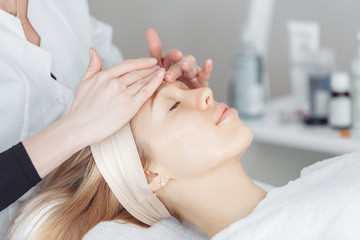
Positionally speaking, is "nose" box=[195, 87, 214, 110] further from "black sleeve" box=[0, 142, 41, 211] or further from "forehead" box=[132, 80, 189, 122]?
"black sleeve" box=[0, 142, 41, 211]

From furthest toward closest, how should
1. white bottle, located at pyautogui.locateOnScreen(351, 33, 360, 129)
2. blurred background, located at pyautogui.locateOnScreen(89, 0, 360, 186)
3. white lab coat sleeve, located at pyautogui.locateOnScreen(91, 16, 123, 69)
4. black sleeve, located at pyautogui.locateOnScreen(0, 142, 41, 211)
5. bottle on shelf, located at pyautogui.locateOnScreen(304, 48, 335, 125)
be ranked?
blurred background, located at pyautogui.locateOnScreen(89, 0, 360, 186) < bottle on shelf, located at pyautogui.locateOnScreen(304, 48, 335, 125) < white bottle, located at pyautogui.locateOnScreen(351, 33, 360, 129) < white lab coat sleeve, located at pyautogui.locateOnScreen(91, 16, 123, 69) < black sleeve, located at pyautogui.locateOnScreen(0, 142, 41, 211)

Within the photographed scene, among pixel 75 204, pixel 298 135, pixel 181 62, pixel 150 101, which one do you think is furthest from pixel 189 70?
pixel 298 135

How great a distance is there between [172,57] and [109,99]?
318 mm

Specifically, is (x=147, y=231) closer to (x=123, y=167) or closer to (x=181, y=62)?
(x=123, y=167)

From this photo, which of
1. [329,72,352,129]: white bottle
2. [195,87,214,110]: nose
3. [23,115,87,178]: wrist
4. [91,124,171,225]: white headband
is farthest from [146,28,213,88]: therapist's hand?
[329,72,352,129]: white bottle

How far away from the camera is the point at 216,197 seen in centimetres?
103

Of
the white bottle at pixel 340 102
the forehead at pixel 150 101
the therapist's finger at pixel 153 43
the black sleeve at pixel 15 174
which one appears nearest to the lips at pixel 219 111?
the forehead at pixel 150 101

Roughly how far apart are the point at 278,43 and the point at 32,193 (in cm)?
131

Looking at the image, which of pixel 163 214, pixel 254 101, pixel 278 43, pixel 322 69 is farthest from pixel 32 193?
pixel 278 43

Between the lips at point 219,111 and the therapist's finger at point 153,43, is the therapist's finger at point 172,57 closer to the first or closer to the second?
the therapist's finger at point 153,43

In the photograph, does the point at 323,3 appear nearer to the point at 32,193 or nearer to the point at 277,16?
the point at 277,16

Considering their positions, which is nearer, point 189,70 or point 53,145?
point 53,145

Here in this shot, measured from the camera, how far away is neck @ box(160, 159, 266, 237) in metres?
1.03

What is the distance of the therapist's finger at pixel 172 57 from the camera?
46.3 inches
